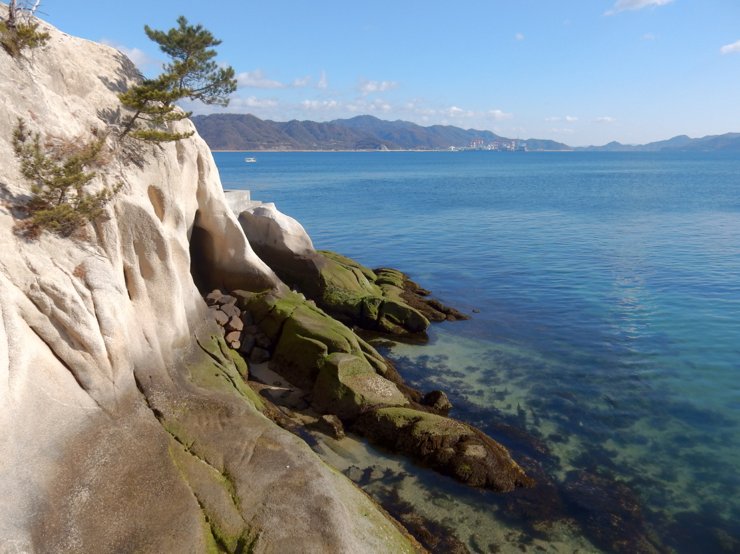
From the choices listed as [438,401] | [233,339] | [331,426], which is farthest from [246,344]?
[438,401]

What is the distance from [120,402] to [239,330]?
8.30 meters

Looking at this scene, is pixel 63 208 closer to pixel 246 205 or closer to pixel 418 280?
pixel 246 205

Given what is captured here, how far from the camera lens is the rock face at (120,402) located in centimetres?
1016

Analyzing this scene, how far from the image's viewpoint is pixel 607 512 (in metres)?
13.9

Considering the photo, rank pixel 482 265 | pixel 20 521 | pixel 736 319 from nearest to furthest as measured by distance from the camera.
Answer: pixel 20 521, pixel 736 319, pixel 482 265

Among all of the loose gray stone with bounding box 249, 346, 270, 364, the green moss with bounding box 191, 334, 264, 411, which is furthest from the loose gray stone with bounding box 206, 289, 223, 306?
the green moss with bounding box 191, 334, 264, 411

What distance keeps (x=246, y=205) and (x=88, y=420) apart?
22345 mm

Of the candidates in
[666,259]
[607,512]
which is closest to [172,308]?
[607,512]

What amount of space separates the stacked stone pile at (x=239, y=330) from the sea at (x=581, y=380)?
5.87 metres

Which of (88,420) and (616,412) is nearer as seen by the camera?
(88,420)

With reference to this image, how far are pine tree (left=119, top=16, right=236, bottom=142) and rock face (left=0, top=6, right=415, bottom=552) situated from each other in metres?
0.90

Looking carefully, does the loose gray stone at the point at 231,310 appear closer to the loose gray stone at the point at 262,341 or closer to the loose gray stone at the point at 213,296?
the loose gray stone at the point at 213,296

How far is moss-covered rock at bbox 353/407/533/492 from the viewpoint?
1475 cm

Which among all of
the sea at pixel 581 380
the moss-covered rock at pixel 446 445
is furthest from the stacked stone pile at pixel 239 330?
the sea at pixel 581 380
